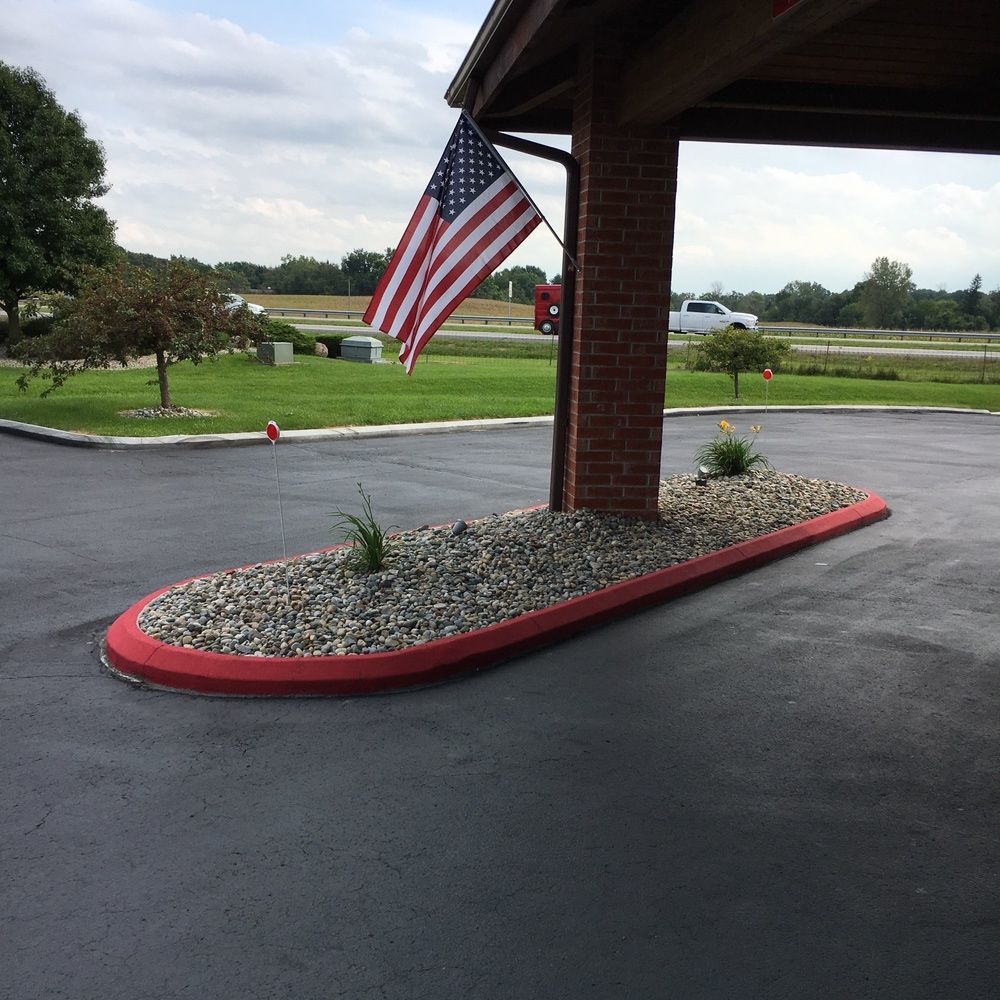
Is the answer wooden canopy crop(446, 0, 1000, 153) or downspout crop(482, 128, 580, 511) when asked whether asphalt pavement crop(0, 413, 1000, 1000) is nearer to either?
downspout crop(482, 128, 580, 511)

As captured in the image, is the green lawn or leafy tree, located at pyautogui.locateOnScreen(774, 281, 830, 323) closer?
the green lawn

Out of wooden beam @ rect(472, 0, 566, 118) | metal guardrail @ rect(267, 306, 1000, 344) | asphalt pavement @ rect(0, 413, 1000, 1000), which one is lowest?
asphalt pavement @ rect(0, 413, 1000, 1000)

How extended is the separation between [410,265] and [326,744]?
4.16m

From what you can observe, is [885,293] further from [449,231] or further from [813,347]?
[449,231]

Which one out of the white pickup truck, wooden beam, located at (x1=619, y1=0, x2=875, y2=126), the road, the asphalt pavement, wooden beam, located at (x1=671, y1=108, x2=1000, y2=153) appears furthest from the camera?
the white pickup truck

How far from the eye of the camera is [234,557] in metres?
8.43

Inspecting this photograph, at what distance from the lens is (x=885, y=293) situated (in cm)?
10319

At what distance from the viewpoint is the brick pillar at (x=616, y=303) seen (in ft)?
26.3

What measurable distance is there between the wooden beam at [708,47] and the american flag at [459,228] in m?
1.17

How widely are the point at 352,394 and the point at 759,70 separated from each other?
47.5 feet

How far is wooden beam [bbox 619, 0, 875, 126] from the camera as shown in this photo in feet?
15.8

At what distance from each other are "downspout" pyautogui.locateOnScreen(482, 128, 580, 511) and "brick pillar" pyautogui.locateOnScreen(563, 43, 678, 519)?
0.28 feet

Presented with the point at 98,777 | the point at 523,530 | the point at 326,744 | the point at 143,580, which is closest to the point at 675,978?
the point at 326,744

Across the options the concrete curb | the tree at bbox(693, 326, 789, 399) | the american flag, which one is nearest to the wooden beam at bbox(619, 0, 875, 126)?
the american flag
